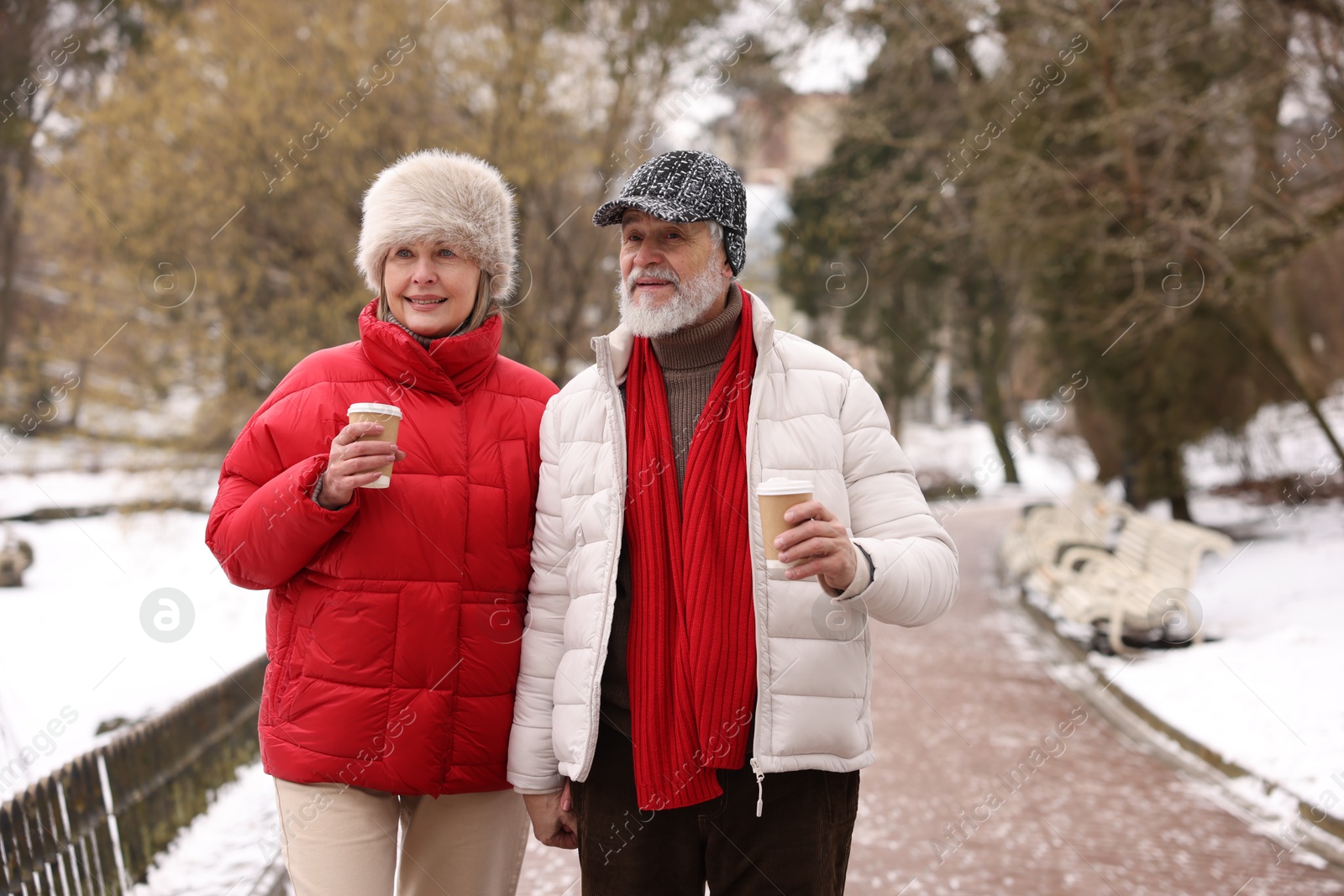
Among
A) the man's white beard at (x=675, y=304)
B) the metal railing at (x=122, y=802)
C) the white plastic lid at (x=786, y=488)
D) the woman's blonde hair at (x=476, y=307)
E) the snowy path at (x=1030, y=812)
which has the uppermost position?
the woman's blonde hair at (x=476, y=307)

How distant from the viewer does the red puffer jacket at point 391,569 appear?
2.43m

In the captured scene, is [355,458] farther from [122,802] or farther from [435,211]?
[122,802]

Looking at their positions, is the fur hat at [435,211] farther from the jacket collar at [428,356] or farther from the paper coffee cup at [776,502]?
the paper coffee cup at [776,502]

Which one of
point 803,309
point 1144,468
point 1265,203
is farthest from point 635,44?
point 803,309

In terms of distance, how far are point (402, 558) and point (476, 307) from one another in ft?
2.27

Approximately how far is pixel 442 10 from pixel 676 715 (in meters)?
9.81

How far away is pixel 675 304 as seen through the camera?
2.45 metres

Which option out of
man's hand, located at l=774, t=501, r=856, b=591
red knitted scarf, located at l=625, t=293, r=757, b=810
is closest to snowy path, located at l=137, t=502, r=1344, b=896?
red knitted scarf, located at l=625, t=293, r=757, b=810

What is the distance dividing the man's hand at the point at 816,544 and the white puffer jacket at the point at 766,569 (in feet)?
0.25

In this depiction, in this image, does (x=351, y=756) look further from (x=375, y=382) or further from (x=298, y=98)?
(x=298, y=98)

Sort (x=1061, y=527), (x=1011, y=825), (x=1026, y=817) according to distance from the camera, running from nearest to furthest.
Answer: (x=1011, y=825) < (x=1026, y=817) < (x=1061, y=527)

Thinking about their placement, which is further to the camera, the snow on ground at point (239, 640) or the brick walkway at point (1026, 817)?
the snow on ground at point (239, 640)

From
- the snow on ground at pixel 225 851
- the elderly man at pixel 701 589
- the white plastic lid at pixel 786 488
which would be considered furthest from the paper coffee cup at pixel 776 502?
the snow on ground at pixel 225 851

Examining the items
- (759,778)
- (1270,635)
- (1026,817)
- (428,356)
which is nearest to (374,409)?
(428,356)
